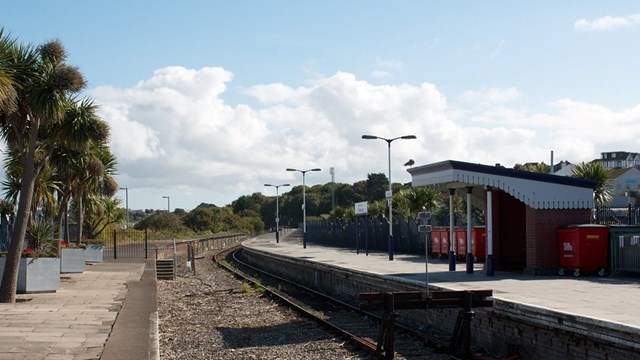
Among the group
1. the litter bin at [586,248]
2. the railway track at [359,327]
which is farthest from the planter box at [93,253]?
the litter bin at [586,248]

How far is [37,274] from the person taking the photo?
20.3 m

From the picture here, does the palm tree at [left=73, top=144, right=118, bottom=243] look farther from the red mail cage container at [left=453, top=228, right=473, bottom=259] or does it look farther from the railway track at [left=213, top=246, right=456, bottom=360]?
the red mail cage container at [left=453, top=228, right=473, bottom=259]

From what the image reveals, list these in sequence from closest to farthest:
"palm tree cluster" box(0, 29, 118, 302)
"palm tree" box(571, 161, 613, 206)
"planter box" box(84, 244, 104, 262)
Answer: "palm tree cluster" box(0, 29, 118, 302), "palm tree" box(571, 161, 613, 206), "planter box" box(84, 244, 104, 262)

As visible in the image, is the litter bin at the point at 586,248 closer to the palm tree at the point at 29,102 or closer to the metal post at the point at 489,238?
the metal post at the point at 489,238

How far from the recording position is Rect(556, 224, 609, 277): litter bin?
2003 centimetres

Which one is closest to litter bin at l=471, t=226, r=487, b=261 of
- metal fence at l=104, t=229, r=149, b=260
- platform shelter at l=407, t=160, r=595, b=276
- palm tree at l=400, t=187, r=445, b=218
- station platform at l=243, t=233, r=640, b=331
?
station platform at l=243, t=233, r=640, b=331

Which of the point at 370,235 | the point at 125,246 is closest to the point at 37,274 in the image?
the point at 370,235

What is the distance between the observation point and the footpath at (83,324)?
11.7m

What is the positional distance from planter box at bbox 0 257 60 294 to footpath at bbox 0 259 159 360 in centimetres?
27

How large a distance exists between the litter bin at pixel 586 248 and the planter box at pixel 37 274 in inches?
534

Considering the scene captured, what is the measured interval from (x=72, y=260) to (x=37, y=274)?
8391mm

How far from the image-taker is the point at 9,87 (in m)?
14.6

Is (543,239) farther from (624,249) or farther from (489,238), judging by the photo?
(624,249)

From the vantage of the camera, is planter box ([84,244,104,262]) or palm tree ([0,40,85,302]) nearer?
palm tree ([0,40,85,302])
